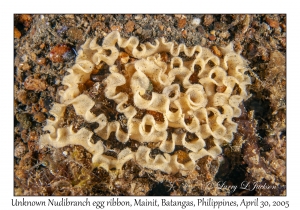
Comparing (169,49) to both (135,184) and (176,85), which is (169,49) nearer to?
(176,85)

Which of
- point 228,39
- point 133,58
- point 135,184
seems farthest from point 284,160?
point 133,58

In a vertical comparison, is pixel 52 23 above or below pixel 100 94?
above

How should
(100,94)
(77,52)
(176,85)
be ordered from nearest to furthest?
(176,85)
(100,94)
(77,52)

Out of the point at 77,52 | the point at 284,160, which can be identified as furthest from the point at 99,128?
the point at 284,160

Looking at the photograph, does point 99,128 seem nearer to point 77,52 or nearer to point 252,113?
point 77,52

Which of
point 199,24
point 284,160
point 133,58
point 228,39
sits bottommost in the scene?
point 284,160

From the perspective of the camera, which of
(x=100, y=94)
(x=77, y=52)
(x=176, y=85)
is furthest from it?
(x=77, y=52)

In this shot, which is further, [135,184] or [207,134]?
[135,184]
